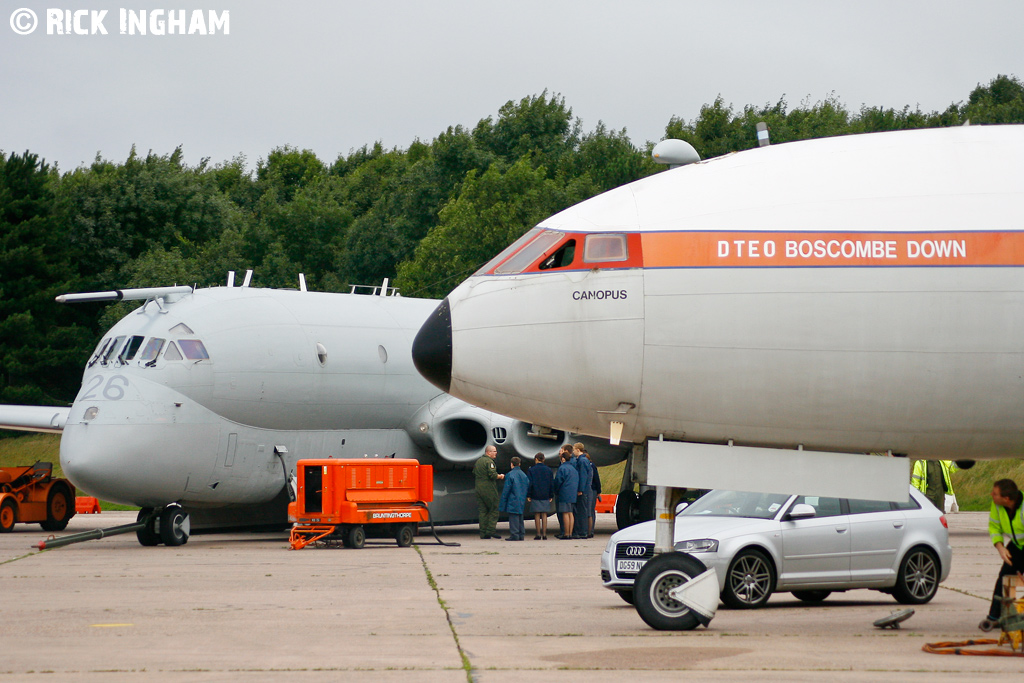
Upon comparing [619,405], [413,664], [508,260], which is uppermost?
[508,260]

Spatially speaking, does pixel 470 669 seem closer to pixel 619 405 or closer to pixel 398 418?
pixel 619 405

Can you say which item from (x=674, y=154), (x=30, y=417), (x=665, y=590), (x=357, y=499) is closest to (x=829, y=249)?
(x=674, y=154)

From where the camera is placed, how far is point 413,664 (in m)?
9.77

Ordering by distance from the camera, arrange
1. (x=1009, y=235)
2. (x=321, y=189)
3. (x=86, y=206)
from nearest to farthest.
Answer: (x=1009, y=235) < (x=86, y=206) < (x=321, y=189)

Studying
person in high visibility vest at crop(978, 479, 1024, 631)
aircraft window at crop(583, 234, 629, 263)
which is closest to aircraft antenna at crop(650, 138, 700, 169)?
aircraft window at crop(583, 234, 629, 263)

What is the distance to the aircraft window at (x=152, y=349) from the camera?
21078 mm

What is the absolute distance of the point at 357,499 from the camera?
21.3 m

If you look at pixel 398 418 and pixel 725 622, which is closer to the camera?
pixel 725 622

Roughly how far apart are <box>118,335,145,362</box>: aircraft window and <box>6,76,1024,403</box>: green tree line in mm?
32023

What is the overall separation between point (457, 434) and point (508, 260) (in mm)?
Result: 13688

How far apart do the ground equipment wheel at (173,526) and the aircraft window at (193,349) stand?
9.05ft

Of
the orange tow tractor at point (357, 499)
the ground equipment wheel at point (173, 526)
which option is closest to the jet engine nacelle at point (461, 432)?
the orange tow tractor at point (357, 499)

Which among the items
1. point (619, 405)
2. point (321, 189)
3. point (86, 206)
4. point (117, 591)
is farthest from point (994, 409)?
point (321, 189)

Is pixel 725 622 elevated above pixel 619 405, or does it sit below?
below
